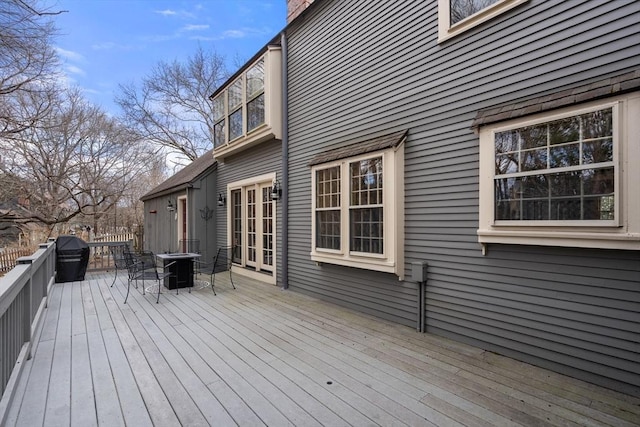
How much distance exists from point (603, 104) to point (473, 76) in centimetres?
127

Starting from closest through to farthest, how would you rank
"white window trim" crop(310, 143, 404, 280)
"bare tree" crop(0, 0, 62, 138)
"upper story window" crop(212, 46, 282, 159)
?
"white window trim" crop(310, 143, 404, 280)
"bare tree" crop(0, 0, 62, 138)
"upper story window" crop(212, 46, 282, 159)

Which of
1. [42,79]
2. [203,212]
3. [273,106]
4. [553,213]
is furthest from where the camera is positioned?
[203,212]

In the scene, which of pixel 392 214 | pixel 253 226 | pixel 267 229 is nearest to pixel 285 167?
pixel 267 229

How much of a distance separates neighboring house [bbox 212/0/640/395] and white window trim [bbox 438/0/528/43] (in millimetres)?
13

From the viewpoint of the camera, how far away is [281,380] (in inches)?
109

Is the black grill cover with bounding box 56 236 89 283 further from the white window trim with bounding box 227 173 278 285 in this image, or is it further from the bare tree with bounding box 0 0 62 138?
the bare tree with bounding box 0 0 62 138

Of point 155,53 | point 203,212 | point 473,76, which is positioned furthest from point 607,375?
point 155,53

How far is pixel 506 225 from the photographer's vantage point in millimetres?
3098

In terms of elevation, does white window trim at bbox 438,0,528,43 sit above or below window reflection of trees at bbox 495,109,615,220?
above

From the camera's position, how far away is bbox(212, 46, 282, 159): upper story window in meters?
6.48

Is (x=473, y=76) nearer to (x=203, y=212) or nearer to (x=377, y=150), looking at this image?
(x=377, y=150)

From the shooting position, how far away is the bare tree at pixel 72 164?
44.9 feet

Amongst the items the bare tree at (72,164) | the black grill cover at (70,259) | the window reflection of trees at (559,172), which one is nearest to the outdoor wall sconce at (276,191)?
the window reflection of trees at (559,172)

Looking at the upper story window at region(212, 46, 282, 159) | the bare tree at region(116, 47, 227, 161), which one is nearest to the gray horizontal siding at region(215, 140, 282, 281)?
the upper story window at region(212, 46, 282, 159)
